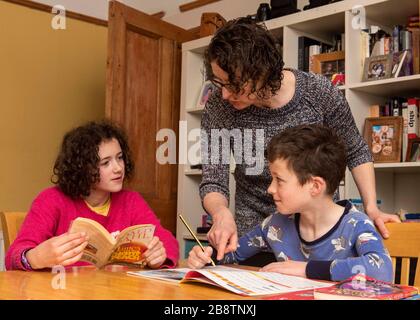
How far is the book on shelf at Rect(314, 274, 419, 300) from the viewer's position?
780 millimetres

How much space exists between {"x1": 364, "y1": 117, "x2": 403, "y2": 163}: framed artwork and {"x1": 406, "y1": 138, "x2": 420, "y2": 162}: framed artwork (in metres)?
0.04

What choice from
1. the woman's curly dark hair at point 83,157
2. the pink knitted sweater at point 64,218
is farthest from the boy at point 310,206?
the woman's curly dark hair at point 83,157

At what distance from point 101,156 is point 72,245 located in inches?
21.3

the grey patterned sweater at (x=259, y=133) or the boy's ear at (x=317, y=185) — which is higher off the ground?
the grey patterned sweater at (x=259, y=133)

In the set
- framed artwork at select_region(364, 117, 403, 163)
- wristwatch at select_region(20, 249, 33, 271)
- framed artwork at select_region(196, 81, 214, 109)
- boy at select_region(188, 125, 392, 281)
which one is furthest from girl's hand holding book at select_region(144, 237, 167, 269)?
framed artwork at select_region(196, 81, 214, 109)

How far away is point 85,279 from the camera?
1.05 meters

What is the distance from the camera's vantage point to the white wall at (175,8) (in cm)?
332

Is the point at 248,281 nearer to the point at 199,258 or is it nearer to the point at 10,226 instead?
the point at 199,258

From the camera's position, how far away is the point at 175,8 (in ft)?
12.6

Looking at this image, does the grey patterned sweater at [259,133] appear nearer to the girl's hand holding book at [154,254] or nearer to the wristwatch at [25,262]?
the girl's hand holding book at [154,254]

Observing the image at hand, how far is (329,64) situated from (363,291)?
2.04 meters

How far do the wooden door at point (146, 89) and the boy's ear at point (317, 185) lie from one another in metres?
1.75

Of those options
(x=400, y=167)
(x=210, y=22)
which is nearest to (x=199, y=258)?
(x=400, y=167)

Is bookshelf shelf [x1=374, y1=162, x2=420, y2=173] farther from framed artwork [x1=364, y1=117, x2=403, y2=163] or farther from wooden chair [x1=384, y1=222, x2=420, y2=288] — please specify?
wooden chair [x1=384, y1=222, x2=420, y2=288]
